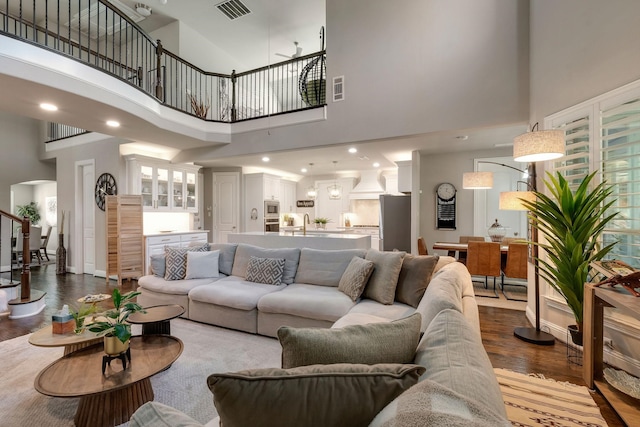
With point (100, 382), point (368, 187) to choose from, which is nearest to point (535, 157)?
point (100, 382)

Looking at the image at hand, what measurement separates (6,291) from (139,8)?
531cm

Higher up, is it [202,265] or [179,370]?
[202,265]

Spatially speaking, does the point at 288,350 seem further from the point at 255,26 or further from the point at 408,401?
the point at 255,26

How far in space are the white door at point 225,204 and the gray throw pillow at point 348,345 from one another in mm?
6993

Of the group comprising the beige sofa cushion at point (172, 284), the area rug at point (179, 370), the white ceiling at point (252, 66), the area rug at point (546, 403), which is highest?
the white ceiling at point (252, 66)

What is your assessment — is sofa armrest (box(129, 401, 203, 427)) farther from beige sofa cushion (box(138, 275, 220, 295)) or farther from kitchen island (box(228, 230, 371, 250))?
kitchen island (box(228, 230, 371, 250))

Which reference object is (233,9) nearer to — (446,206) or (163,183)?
(163,183)

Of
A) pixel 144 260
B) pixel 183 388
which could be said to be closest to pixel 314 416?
pixel 183 388

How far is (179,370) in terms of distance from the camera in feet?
8.10

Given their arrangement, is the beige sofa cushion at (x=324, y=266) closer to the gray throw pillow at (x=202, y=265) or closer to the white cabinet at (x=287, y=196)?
the gray throw pillow at (x=202, y=265)

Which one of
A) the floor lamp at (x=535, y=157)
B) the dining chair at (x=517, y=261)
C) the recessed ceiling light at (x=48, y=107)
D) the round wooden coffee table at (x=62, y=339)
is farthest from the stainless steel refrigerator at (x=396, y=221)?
the recessed ceiling light at (x=48, y=107)

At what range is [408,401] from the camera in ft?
2.20

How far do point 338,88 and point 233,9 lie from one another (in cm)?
302

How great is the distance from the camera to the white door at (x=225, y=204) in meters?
7.75
